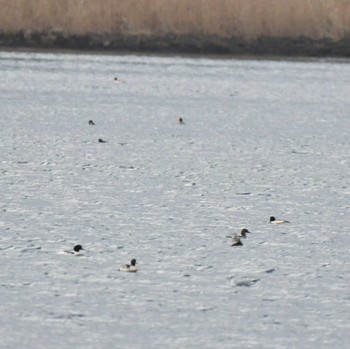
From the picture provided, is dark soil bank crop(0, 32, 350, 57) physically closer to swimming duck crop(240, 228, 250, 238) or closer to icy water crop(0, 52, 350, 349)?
icy water crop(0, 52, 350, 349)

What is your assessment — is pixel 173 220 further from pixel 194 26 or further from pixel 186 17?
pixel 186 17

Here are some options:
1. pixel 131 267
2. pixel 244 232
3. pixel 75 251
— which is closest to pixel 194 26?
pixel 244 232

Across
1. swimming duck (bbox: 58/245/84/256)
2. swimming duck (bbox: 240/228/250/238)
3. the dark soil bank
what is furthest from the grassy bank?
swimming duck (bbox: 58/245/84/256)

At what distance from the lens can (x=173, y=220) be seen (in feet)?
27.4

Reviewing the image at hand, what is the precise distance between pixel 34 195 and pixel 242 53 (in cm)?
1792

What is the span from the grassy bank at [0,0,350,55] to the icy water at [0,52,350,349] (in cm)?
900

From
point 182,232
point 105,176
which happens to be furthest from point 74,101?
point 182,232

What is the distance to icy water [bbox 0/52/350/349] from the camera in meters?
5.71

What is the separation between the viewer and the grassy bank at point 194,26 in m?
26.7

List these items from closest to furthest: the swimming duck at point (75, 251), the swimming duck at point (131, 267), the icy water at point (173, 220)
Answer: the icy water at point (173, 220)
the swimming duck at point (131, 267)
the swimming duck at point (75, 251)

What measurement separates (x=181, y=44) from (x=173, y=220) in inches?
736

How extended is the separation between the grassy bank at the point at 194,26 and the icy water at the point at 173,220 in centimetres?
900

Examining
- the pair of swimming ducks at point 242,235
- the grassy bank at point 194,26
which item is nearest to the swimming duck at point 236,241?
the pair of swimming ducks at point 242,235

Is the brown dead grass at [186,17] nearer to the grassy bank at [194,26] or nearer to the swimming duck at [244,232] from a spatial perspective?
the grassy bank at [194,26]
